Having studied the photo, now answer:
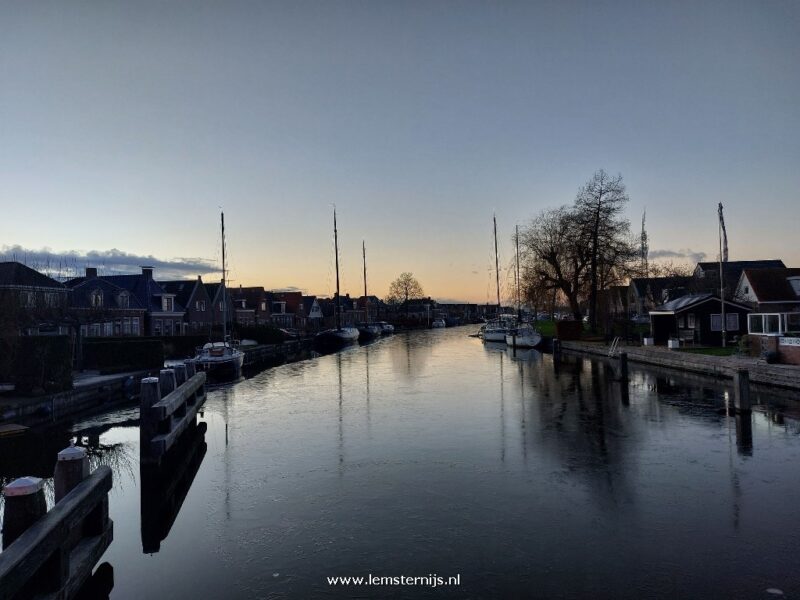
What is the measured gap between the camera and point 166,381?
56.8 feet

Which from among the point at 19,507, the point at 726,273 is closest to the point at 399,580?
the point at 19,507

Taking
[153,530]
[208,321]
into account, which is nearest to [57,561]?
[153,530]

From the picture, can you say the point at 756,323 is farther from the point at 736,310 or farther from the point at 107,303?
the point at 107,303

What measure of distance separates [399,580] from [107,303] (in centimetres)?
5126

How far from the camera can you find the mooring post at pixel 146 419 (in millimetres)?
13656

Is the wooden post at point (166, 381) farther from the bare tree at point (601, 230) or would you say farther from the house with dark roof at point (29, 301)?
the bare tree at point (601, 230)

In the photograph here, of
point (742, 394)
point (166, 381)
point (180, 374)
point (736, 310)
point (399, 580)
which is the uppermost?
point (736, 310)

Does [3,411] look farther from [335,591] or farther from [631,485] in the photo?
[631,485]

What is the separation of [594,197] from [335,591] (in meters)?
53.3

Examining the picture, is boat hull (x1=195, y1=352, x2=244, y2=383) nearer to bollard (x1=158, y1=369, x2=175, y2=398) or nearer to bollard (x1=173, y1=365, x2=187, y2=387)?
bollard (x1=173, y1=365, x2=187, y2=387)

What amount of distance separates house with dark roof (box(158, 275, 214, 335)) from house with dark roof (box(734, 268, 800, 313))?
55.9 meters

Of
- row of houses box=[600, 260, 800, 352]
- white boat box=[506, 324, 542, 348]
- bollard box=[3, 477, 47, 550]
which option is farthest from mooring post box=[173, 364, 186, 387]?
white boat box=[506, 324, 542, 348]

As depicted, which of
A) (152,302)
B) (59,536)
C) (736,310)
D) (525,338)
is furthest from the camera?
(152,302)

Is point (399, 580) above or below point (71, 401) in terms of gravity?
below
